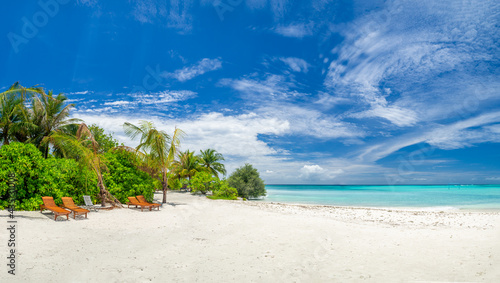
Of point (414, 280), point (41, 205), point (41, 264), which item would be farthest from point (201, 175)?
point (414, 280)

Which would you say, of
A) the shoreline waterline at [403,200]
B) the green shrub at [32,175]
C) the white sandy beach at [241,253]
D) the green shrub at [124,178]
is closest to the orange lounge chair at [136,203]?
the green shrub at [124,178]

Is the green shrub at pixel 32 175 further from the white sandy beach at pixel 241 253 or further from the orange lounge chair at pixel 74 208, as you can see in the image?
the white sandy beach at pixel 241 253

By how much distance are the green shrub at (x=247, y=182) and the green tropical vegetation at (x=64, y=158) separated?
5.66 meters

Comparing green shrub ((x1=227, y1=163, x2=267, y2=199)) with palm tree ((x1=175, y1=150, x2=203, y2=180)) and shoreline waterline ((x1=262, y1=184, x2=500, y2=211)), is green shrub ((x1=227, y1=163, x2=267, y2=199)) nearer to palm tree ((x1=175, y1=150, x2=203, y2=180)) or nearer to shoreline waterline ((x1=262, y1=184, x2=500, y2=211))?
shoreline waterline ((x1=262, y1=184, x2=500, y2=211))

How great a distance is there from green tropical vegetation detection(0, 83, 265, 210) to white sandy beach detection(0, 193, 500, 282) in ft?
6.70

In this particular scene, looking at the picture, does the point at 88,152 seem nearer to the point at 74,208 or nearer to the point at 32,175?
the point at 32,175

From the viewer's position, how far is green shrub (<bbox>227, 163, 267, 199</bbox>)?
30250mm

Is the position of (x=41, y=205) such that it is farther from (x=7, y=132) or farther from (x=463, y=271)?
(x=463, y=271)

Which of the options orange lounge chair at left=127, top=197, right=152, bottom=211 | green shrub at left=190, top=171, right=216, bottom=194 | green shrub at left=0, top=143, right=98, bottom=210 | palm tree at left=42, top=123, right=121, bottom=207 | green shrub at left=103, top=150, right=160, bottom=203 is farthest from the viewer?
green shrub at left=190, top=171, right=216, bottom=194

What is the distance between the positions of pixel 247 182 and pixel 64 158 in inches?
784

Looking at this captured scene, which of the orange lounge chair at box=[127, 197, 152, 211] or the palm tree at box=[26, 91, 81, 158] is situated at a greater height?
the palm tree at box=[26, 91, 81, 158]

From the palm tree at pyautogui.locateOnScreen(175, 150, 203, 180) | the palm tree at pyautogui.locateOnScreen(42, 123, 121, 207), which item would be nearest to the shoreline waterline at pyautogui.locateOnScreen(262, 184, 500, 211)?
the palm tree at pyautogui.locateOnScreen(175, 150, 203, 180)

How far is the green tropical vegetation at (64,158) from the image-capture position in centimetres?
1145

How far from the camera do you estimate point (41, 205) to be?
10.7 metres
